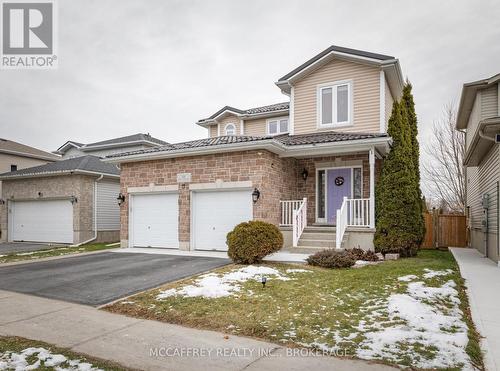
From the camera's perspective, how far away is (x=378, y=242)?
10.7 m

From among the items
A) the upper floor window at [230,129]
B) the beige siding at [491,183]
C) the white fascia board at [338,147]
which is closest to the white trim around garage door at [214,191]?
the white fascia board at [338,147]

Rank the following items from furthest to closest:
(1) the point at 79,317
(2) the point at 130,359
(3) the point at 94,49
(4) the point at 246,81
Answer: (4) the point at 246,81 < (3) the point at 94,49 < (1) the point at 79,317 < (2) the point at 130,359

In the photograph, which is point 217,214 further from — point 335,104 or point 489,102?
point 489,102

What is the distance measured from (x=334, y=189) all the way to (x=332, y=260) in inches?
183

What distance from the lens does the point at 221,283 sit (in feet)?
23.3

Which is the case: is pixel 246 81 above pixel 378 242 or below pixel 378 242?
above

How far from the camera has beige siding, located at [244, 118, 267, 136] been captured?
65.0ft

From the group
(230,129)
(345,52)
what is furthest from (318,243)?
(230,129)

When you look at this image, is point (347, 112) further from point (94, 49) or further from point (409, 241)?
point (94, 49)

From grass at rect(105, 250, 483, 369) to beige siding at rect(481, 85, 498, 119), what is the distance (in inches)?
326

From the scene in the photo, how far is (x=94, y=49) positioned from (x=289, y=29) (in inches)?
326

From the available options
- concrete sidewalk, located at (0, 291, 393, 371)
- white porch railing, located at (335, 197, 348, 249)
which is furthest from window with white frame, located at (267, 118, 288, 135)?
concrete sidewalk, located at (0, 291, 393, 371)

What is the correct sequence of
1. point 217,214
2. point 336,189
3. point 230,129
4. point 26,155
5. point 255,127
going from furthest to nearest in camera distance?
point 26,155 < point 230,129 < point 255,127 < point 336,189 < point 217,214

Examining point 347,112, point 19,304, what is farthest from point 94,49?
point 19,304
